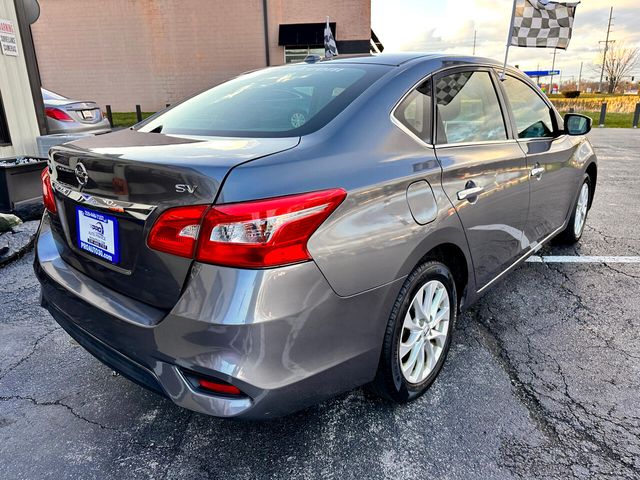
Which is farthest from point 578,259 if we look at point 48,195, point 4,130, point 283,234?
point 4,130

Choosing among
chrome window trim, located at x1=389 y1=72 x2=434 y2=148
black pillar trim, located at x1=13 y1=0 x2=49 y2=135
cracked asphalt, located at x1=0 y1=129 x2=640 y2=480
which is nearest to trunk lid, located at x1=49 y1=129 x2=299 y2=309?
chrome window trim, located at x1=389 y1=72 x2=434 y2=148

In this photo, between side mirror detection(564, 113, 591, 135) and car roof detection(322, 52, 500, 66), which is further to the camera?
side mirror detection(564, 113, 591, 135)

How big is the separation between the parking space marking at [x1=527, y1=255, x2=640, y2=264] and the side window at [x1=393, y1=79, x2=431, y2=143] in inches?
93.8

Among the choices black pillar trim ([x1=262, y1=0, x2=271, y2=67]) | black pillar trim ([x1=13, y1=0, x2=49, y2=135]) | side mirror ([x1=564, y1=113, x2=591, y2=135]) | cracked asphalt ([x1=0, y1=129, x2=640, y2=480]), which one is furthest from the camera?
black pillar trim ([x1=262, y1=0, x2=271, y2=67])

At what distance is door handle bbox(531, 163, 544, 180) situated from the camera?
10.0 ft

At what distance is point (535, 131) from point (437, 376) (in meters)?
1.93

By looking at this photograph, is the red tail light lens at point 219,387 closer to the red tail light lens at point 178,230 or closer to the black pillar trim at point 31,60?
the red tail light lens at point 178,230

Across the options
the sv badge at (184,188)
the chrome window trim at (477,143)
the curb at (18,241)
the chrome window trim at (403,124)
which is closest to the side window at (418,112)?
the chrome window trim at (403,124)

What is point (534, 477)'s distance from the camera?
1.87 metres

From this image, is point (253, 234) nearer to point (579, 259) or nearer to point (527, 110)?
point (527, 110)

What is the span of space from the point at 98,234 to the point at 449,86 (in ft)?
6.14

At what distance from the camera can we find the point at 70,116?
7609 mm

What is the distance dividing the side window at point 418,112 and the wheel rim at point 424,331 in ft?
2.32

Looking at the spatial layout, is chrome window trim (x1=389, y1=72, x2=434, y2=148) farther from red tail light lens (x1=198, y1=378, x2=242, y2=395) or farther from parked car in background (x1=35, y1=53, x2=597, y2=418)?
red tail light lens (x1=198, y1=378, x2=242, y2=395)
